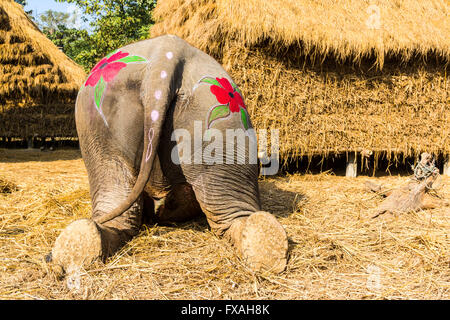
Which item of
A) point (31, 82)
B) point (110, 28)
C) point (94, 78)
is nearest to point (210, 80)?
point (94, 78)

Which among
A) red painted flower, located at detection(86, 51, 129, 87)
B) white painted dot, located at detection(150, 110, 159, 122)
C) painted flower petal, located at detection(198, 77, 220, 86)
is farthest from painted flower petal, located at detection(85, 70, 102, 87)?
painted flower petal, located at detection(198, 77, 220, 86)

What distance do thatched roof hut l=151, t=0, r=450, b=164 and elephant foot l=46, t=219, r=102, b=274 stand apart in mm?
3412

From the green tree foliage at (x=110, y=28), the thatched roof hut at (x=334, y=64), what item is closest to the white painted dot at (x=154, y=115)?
the thatched roof hut at (x=334, y=64)

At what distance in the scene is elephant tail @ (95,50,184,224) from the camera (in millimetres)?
1840

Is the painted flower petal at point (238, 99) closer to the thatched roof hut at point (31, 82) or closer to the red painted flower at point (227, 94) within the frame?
the red painted flower at point (227, 94)

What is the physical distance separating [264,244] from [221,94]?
915 mm

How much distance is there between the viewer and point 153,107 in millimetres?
1913

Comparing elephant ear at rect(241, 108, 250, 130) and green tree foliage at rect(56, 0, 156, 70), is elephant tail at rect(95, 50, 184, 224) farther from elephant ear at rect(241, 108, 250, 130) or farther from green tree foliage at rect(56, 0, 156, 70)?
green tree foliage at rect(56, 0, 156, 70)

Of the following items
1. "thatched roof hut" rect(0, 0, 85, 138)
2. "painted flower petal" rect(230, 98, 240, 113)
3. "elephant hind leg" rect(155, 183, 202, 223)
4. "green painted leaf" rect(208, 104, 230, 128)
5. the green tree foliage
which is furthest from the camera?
the green tree foliage

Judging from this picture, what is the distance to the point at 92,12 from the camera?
13711 millimetres

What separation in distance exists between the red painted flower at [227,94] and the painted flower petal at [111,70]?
57cm
